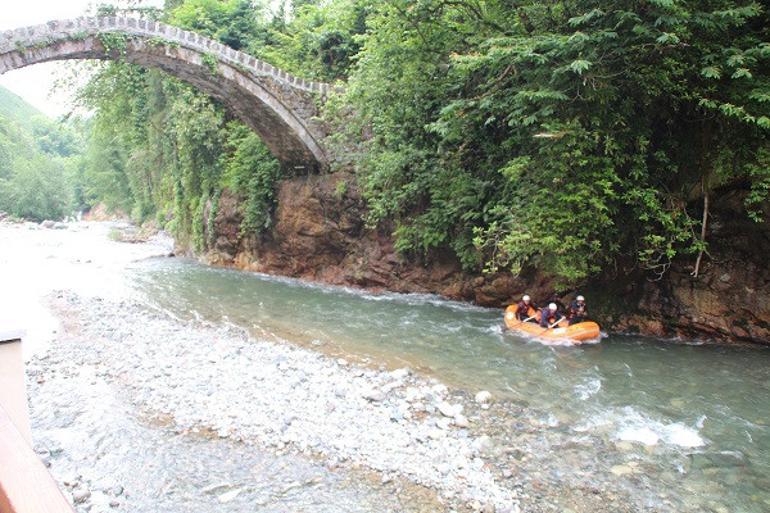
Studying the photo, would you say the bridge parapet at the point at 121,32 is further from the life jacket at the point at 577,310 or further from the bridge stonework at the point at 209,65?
the life jacket at the point at 577,310

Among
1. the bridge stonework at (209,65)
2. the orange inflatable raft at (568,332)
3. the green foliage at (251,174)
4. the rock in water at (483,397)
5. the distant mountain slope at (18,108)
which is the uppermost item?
the distant mountain slope at (18,108)

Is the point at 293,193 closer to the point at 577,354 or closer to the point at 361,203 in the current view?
the point at 361,203

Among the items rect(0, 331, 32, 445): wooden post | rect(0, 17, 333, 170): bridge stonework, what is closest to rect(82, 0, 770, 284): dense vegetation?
rect(0, 17, 333, 170): bridge stonework

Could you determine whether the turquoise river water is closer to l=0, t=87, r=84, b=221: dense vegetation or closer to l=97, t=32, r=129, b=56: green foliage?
l=97, t=32, r=129, b=56: green foliage

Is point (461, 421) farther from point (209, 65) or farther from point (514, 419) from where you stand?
point (209, 65)

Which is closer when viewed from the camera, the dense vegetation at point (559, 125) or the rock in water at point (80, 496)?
the rock in water at point (80, 496)

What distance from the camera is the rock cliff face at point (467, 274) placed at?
27.6 feet

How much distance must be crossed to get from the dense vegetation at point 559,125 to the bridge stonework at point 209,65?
53.9 inches

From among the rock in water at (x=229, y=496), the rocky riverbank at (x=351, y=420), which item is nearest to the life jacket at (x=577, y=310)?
the rocky riverbank at (x=351, y=420)

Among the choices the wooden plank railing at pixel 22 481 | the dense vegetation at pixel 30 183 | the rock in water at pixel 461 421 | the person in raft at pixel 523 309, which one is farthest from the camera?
the dense vegetation at pixel 30 183

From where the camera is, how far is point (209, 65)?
532 inches

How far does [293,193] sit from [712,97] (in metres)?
12.1

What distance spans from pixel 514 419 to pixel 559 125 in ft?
16.3

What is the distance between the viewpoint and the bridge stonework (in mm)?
11148
